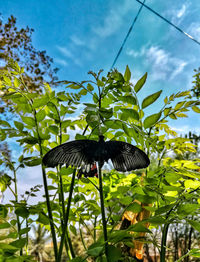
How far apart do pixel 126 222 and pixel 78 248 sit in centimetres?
378

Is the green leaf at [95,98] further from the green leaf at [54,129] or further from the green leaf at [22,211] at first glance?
the green leaf at [22,211]

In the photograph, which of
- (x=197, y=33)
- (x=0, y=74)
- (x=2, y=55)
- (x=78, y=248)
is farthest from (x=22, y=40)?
(x=78, y=248)

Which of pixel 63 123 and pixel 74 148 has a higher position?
pixel 63 123

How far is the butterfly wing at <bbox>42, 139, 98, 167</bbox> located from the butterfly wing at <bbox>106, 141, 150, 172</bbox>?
0.04 m

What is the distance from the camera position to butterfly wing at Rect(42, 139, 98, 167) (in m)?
0.42

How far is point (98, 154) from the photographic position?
395 millimetres

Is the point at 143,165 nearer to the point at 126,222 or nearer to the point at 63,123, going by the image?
the point at 63,123

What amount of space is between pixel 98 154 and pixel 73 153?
0.08 m

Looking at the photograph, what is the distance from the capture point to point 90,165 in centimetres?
47

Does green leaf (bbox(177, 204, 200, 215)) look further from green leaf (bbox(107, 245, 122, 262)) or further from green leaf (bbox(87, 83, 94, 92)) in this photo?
green leaf (bbox(87, 83, 94, 92))

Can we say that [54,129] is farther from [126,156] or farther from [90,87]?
[126,156]

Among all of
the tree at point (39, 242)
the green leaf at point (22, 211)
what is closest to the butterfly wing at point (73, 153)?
the green leaf at point (22, 211)

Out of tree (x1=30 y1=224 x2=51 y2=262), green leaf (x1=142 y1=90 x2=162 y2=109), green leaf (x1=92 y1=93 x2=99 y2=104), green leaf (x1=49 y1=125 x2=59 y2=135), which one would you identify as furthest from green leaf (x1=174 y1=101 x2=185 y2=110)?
tree (x1=30 y1=224 x2=51 y2=262)

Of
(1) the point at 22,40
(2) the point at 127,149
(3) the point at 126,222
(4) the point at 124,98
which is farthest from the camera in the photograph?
(1) the point at 22,40
